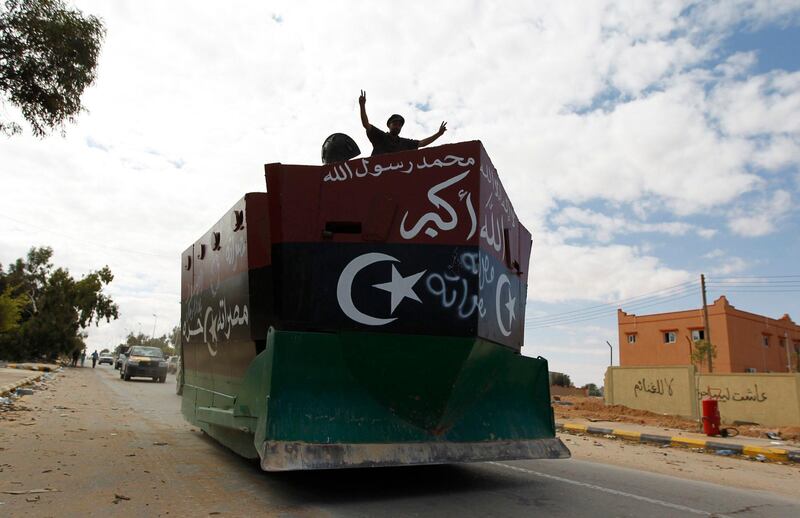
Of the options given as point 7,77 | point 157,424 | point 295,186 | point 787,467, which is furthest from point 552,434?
point 7,77

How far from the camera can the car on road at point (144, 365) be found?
81.6ft

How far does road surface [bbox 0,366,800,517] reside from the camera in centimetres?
413

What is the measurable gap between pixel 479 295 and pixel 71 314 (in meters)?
38.1

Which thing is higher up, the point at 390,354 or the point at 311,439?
the point at 390,354

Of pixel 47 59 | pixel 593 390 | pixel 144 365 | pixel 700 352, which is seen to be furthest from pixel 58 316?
pixel 593 390

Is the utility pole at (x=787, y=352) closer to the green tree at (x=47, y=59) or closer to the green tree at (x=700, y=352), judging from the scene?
the green tree at (x=700, y=352)

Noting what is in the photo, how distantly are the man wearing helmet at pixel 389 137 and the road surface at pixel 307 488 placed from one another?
→ 10.3 ft

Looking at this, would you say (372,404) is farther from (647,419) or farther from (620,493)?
(647,419)

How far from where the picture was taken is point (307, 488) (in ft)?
15.7

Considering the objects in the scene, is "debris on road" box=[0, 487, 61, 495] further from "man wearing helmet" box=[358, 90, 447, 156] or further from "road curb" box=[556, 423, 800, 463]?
"road curb" box=[556, 423, 800, 463]

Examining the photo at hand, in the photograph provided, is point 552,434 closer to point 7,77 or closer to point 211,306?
point 211,306

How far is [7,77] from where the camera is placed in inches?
331

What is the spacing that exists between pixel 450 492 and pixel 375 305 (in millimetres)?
1733

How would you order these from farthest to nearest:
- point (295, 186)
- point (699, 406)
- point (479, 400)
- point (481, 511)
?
point (699, 406) < point (479, 400) < point (295, 186) < point (481, 511)
